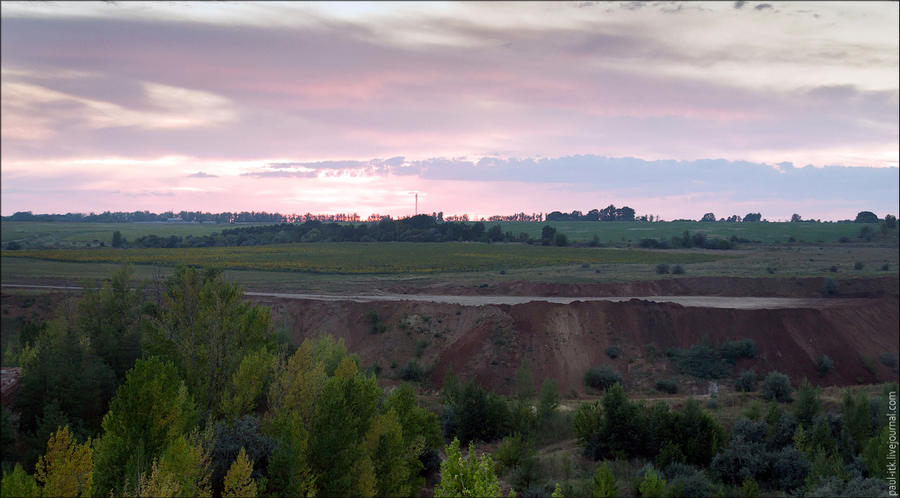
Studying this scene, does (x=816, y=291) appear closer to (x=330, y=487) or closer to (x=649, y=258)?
(x=649, y=258)

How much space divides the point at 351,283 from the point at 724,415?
49381 millimetres

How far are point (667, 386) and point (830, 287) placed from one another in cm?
3279

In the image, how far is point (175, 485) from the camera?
1385 cm

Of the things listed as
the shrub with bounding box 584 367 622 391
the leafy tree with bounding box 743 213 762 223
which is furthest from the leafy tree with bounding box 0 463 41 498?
the leafy tree with bounding box 743 213 762 223

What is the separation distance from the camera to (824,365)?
44938 millimetres

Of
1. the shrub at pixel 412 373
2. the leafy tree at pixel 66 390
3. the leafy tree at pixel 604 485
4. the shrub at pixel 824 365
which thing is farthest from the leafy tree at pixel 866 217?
the leafy tree at pixel 66 390

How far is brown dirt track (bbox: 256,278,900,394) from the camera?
45656 millimetres

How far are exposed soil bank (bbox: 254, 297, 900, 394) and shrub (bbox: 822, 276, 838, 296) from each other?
636 cm

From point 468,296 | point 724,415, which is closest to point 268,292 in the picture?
point 468,296

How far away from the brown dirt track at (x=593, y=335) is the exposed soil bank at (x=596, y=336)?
9cm

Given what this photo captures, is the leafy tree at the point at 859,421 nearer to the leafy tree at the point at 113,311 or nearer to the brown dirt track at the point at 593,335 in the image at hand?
the brown dirt track at the point at 593,335

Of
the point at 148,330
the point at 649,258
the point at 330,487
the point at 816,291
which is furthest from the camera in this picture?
the point at 649,258

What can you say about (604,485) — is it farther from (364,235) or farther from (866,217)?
(364,235)

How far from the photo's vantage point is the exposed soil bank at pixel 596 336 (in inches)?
1796
